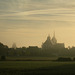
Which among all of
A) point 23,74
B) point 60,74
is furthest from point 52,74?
point 23,74

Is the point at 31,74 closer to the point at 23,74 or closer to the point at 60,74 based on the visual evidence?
the point at 23,74

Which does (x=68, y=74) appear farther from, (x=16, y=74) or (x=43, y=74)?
(x=16, y=74)

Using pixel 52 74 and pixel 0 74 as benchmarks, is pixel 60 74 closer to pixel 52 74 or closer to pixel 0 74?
pixel 52 74

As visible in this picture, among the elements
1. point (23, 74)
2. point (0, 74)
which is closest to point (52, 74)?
point (23, 74)

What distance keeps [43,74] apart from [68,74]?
424 centimetres

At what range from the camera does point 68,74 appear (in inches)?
2025

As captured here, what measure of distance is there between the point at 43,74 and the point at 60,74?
2894mm

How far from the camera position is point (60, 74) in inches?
2036

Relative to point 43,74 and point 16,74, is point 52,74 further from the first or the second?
point 16,74

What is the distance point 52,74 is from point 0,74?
353 inches

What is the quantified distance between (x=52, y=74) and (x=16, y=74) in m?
6.43

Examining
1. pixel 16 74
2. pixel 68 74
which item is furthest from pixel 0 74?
pixel 68 74

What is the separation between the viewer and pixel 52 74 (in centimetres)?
5188

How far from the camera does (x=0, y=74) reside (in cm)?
4925
